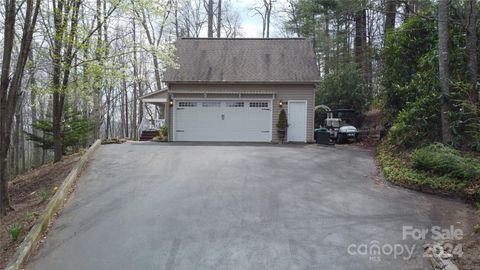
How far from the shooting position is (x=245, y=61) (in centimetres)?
1941

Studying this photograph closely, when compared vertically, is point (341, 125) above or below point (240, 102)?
below

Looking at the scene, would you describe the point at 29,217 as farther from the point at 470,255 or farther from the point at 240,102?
the point at 240,102

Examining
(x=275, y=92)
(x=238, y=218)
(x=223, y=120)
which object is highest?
(x=275, y=92)

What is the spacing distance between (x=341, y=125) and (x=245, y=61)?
5677 mm

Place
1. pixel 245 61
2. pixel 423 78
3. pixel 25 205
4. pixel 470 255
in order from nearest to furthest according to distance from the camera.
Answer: pixel 470 255, pixel 25 205, pixel 423 78, pixel 245 61

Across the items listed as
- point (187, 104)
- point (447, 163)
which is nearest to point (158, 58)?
point (187, 104)

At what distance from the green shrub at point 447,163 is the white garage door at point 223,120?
9.29 m

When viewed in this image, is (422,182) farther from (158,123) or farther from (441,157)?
(158,123)

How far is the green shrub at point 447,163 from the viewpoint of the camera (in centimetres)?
850

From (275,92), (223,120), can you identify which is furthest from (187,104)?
(275,92)

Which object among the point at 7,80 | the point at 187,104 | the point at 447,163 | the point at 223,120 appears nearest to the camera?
the point at 7,80

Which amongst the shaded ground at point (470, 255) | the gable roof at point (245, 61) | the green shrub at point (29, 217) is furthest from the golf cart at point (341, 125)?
the green shrub at point (29, 217)

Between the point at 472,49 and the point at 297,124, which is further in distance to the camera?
the point at 297,124

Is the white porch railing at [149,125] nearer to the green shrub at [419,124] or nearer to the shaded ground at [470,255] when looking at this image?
the green shrub at [419,124]
